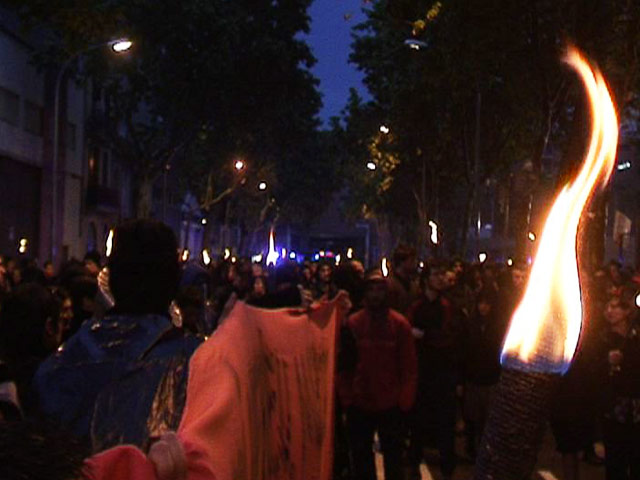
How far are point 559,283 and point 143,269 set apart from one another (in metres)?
1.19

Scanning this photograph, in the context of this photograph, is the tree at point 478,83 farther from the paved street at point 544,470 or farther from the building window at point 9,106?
the building window at point 9,106

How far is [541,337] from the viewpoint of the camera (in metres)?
2.57

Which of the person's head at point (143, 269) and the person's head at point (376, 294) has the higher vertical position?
the person's head at point (143, 269)

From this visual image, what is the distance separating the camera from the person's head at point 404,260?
11.9m

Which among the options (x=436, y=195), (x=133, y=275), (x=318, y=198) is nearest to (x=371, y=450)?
(x=133, y=275)

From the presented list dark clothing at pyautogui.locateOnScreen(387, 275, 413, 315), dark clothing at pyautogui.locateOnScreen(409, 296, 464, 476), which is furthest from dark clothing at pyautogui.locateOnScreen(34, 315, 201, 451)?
dark clothing at pyautogui.locateOnScreen(387, 275, 413, 315)

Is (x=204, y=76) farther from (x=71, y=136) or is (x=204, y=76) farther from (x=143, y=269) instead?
(x=143, y=269)

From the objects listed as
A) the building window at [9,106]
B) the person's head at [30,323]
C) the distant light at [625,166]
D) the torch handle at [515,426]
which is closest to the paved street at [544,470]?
the person's head at [30,323]

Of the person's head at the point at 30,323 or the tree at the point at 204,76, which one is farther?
the tree at the point at 204,76

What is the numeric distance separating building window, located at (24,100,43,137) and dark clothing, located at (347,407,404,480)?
94.7 ft

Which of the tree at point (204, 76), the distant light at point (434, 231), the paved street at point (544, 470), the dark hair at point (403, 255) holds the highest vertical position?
the tree at point (204, 76)

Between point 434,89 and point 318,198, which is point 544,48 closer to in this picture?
point 434,89

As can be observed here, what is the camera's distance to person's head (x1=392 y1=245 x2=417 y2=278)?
11.9 meters

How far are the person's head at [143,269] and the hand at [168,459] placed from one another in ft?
4.45
